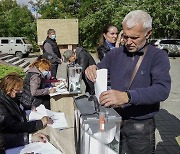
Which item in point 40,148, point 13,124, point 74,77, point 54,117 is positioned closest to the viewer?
point 40,148

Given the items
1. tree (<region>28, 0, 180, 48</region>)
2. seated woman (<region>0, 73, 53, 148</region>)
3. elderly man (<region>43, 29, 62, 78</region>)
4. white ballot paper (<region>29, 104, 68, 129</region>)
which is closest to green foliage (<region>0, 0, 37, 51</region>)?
tree (<region>28, 0, 180, 48</region>)

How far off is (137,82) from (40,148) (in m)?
1.07

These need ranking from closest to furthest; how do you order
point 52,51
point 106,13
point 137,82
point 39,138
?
point 137,82, point 39,138, point 52,51, point 106,13

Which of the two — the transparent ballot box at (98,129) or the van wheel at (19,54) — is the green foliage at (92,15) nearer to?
the van wheel at (19,54)

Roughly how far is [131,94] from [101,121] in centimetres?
26

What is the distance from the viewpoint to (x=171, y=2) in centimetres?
2514

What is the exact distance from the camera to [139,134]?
2045mm

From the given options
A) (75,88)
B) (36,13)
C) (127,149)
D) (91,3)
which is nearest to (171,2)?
(91,3)

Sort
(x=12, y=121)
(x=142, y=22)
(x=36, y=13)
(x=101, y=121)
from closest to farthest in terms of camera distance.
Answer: (x=101, y=121)
(x=142, y=22)
(x=12, y=121)
(x=36, y=13)

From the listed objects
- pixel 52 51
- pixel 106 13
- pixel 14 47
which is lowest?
pixel 14 47

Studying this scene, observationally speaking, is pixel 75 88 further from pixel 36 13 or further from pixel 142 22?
pixel 36 13

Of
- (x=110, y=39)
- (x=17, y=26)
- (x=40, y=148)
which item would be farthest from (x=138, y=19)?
(x=17, y=26)

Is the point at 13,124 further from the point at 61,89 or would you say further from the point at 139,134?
the point at 61,89

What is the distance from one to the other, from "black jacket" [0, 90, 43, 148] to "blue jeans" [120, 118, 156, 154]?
1089mm
